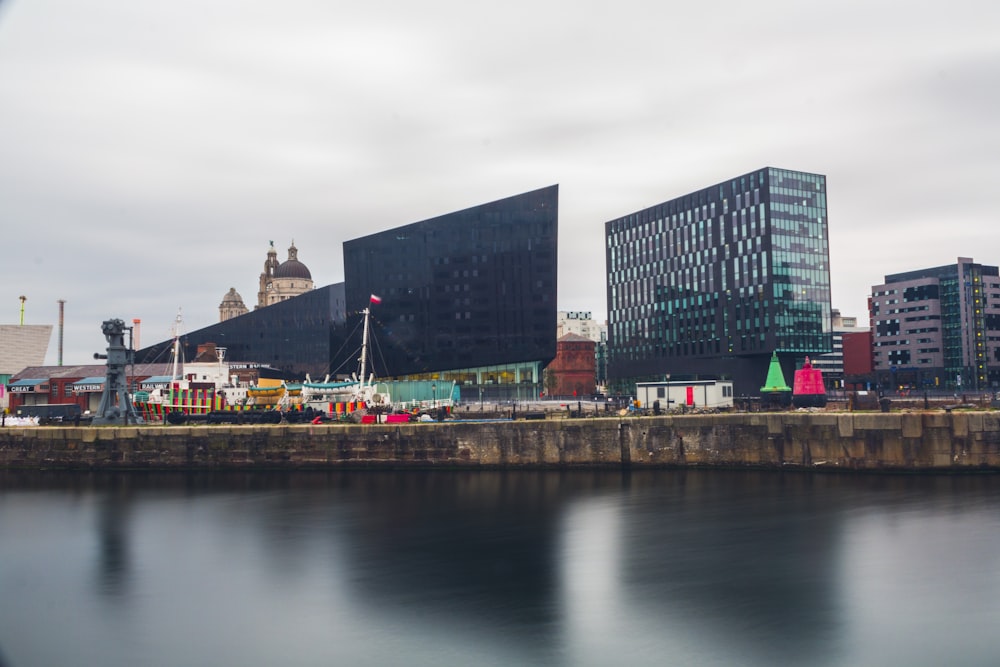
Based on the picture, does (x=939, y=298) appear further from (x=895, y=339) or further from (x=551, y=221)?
(x=551, y=221)

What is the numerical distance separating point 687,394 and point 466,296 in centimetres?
4225

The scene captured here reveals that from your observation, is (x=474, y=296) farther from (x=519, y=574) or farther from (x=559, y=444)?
(x=519, y=574)

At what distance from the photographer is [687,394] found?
7062 cm

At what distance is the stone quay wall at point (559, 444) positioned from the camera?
47438 millimetres

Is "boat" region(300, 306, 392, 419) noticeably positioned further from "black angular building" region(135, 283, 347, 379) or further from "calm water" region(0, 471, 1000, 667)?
"black angular building" region(135, 283, 347, 379)

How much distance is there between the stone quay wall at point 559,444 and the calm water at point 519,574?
186 cm

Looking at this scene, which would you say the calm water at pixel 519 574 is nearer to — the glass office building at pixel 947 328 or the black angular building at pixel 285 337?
the black angular building at pixel 285 337

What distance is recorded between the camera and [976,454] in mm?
46438

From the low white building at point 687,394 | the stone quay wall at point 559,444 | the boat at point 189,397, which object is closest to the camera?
the stone quay wall at point 559,444

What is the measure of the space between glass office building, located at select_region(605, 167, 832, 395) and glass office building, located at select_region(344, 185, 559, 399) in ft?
113

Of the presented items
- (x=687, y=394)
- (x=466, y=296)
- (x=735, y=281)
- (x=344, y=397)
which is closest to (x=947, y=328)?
(x=735, y=281)

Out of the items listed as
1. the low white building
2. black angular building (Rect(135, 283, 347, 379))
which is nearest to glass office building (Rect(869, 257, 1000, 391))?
the low white building

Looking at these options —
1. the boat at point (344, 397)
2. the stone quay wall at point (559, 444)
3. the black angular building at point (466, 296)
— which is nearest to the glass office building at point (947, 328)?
the black angular building at point (466, 296)

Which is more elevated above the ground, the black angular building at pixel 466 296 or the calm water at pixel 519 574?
the black angular building at pixel 466 296
